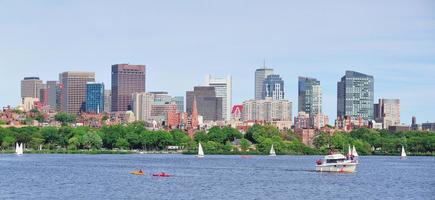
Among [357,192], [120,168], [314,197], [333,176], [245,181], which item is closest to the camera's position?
[314,197]

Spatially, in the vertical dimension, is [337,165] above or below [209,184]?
above

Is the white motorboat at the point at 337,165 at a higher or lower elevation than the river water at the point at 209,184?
higher

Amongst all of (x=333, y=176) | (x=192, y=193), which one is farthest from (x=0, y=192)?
(x=333, y=176)

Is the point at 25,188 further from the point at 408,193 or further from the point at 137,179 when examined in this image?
the point at 408,193

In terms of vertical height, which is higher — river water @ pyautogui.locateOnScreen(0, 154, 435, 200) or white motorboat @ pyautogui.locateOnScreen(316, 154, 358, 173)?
white motorboat @ pyautogui.locateOnScreen(316, 154, 358, 173)

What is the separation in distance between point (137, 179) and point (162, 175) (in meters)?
6.65

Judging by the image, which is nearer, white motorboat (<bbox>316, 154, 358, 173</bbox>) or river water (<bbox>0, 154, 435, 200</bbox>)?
river water (<bbox>0, 154, 435, 200</bbox>)

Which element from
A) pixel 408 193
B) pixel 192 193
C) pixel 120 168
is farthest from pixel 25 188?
pixel 120 168

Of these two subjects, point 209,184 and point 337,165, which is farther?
point 337,165

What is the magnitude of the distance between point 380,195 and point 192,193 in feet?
62.1

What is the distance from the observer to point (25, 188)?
382 ft

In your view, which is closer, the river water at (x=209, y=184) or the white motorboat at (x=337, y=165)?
the river water at (x=209, y=184)

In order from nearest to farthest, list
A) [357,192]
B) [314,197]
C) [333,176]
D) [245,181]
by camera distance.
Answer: [314,197], [357,192], [245,181], [333,176]

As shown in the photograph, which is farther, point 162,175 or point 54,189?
point 162,175
